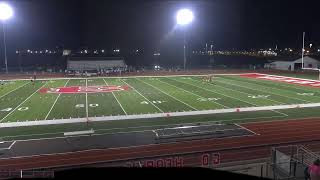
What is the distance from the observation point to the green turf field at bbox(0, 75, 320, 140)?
64.7 feet

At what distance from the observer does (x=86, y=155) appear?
14562 mm

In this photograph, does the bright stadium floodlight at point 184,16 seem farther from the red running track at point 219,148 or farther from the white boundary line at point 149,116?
the red running track at point 219,148

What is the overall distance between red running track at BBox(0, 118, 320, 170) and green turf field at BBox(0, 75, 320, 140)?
91.9 inches

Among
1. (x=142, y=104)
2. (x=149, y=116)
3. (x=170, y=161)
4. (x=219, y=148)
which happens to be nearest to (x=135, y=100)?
(x=142, y=104)

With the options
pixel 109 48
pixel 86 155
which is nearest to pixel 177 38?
pixel 109 48

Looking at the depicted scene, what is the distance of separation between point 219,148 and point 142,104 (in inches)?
464

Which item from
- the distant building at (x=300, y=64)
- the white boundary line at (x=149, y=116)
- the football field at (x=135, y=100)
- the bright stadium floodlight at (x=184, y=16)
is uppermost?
the bright stadium floodlight at (x=184, y=16)

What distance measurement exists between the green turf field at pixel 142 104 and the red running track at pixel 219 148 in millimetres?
2333

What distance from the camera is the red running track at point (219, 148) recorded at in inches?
537

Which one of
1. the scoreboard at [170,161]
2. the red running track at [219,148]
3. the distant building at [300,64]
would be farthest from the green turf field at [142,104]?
the distant building at [300,64]

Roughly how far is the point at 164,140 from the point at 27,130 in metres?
7.27

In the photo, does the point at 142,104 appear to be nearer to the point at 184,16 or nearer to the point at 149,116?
the point at 149,116

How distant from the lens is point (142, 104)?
87.1 feet

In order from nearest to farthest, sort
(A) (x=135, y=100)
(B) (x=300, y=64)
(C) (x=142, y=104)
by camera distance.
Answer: (C) (x=142, y=104), (A) (x=135, y=100), (B) (x=300, y=64)
